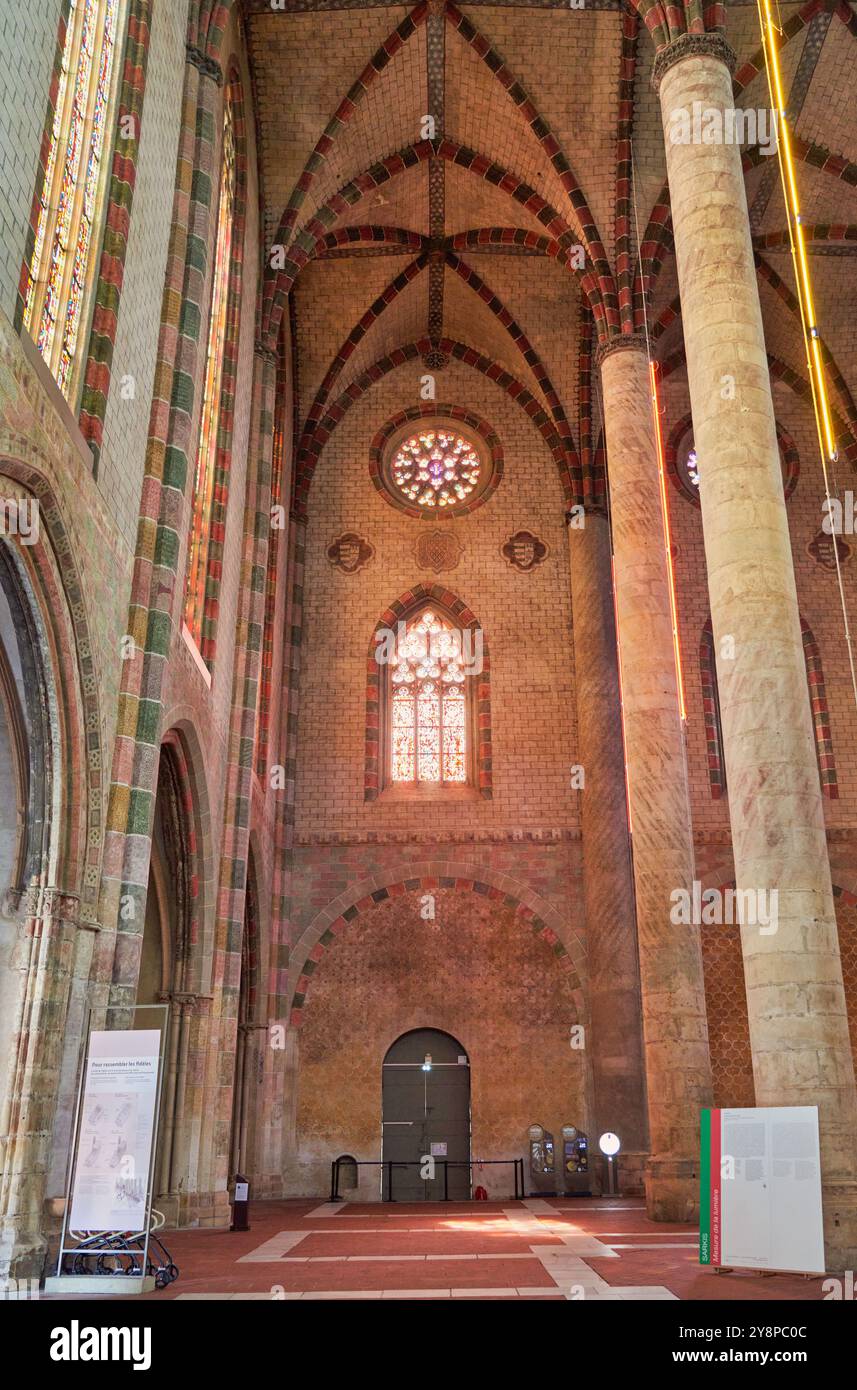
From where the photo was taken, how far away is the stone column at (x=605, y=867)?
655 inches

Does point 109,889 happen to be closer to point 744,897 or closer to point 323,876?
point 744,897

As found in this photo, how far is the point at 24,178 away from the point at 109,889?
5312 millimetres

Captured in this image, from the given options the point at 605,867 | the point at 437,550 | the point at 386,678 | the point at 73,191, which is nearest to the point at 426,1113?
the point at 605,867

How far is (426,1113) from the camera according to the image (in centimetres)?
1773

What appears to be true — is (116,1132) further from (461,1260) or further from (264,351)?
(264,351)

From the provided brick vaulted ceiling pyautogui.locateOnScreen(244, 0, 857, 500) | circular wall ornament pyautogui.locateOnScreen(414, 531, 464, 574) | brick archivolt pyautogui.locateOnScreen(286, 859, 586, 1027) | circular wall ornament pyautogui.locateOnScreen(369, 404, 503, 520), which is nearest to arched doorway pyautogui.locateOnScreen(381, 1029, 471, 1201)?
brick archivolt pyautogui.locateOnScreen(286, 859, 586, 1027)

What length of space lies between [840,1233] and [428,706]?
13.5 metres

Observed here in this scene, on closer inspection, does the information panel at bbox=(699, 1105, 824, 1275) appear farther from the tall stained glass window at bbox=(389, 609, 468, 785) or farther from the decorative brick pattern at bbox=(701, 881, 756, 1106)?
the tall stained glass window at bbox=(389, 609, 468, 785)

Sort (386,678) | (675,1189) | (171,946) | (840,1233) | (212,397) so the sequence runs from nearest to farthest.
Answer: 1. (840,1233)
2. (675,1189)
3. (171,946)
4. (212,397)
5. (386,678)

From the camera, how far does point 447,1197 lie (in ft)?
56.3

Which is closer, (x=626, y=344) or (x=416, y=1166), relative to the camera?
(x=626, y=344)

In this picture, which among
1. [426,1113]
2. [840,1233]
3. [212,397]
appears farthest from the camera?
[426,1113]

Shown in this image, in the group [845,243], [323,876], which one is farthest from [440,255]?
[323,876]

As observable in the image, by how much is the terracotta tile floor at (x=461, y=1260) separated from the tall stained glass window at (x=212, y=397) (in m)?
6.46
